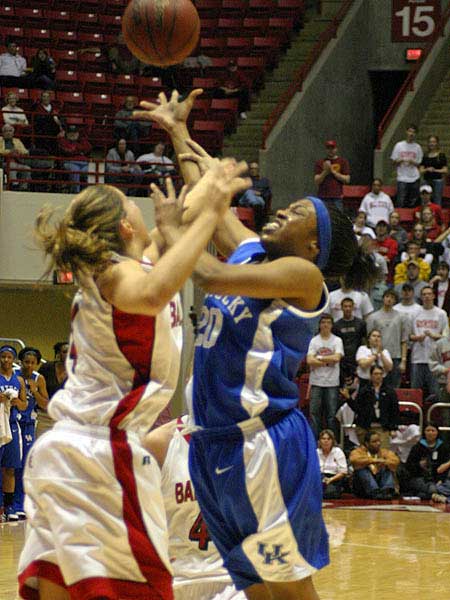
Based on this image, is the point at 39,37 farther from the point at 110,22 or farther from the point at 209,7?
the point at 209,7

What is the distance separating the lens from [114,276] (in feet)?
11.1

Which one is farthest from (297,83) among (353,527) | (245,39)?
(353,527)

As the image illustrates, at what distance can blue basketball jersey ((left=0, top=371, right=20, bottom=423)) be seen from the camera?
10547 millimetres

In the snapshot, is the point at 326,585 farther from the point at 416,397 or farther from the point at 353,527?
the point at 416,397

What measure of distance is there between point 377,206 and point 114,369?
12.8 m

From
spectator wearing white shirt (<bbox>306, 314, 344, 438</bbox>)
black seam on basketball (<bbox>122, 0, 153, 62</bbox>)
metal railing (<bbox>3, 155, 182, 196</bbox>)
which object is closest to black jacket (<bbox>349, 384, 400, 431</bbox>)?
spectator wearing white shirt (<bbox>306, 314, 344, 438</bbox>)

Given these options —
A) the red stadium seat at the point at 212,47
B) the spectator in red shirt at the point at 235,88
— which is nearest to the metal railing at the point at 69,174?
the spectator in red shirt at the point at 235,88

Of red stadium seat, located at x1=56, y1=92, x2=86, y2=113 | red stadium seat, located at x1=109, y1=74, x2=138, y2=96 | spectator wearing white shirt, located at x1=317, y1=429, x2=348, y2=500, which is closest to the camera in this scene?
spectator wearing white shirt, located at x1=317, y1=429, x2=348, y2=500

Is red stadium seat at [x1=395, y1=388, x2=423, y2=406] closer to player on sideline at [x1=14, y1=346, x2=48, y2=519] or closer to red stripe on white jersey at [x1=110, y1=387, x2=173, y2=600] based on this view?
player on sideline at [x1=14, y1=346, x2=48, y2=519]

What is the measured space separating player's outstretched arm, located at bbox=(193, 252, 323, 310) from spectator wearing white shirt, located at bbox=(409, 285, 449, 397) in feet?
30.6

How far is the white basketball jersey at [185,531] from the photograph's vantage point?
16.3 feet

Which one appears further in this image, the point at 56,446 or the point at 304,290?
the point at 304,290

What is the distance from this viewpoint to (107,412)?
133 inches

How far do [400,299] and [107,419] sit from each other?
10.5m
